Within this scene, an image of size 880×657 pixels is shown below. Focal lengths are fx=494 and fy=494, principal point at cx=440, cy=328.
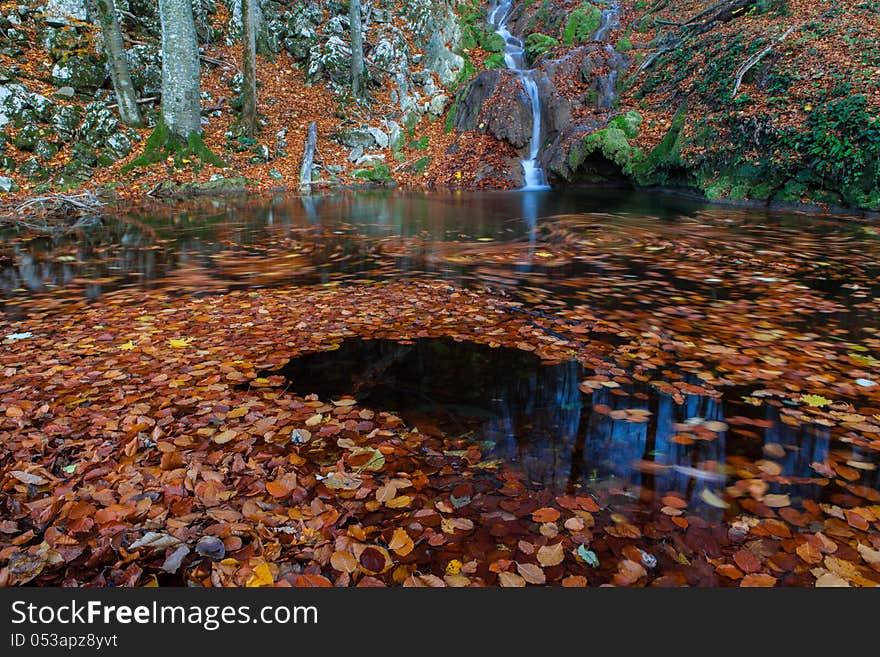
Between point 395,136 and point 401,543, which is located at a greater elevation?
point 395,136

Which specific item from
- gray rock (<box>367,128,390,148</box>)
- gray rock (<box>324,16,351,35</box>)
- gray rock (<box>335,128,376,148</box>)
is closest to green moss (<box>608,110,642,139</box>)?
gray rock (<box>367,128,390,148</box>)

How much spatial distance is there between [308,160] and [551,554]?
1564cm

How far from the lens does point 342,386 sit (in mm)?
2762

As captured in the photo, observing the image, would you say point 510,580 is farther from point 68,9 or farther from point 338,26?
point 338,26

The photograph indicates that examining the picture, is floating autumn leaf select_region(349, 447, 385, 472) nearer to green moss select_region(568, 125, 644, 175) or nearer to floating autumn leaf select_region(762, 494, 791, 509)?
floating autumn leaf select_region(762, 494, 791, 509)

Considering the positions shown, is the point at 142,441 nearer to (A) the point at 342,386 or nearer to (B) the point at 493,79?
(A) the point at 342,386

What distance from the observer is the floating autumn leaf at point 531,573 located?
1.53 metres

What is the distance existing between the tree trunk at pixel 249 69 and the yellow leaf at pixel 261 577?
15.7 metres

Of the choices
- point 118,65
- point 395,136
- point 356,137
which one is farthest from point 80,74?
point 395,136

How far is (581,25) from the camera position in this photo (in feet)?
64.3

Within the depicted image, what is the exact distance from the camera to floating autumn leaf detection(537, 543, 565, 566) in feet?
5.21

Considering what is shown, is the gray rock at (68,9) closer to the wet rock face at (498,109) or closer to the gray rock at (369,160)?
the gray rock at (369,160)

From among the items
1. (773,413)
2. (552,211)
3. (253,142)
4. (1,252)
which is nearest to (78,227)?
(1,252)

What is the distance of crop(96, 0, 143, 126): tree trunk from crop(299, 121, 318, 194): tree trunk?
4389 mm
